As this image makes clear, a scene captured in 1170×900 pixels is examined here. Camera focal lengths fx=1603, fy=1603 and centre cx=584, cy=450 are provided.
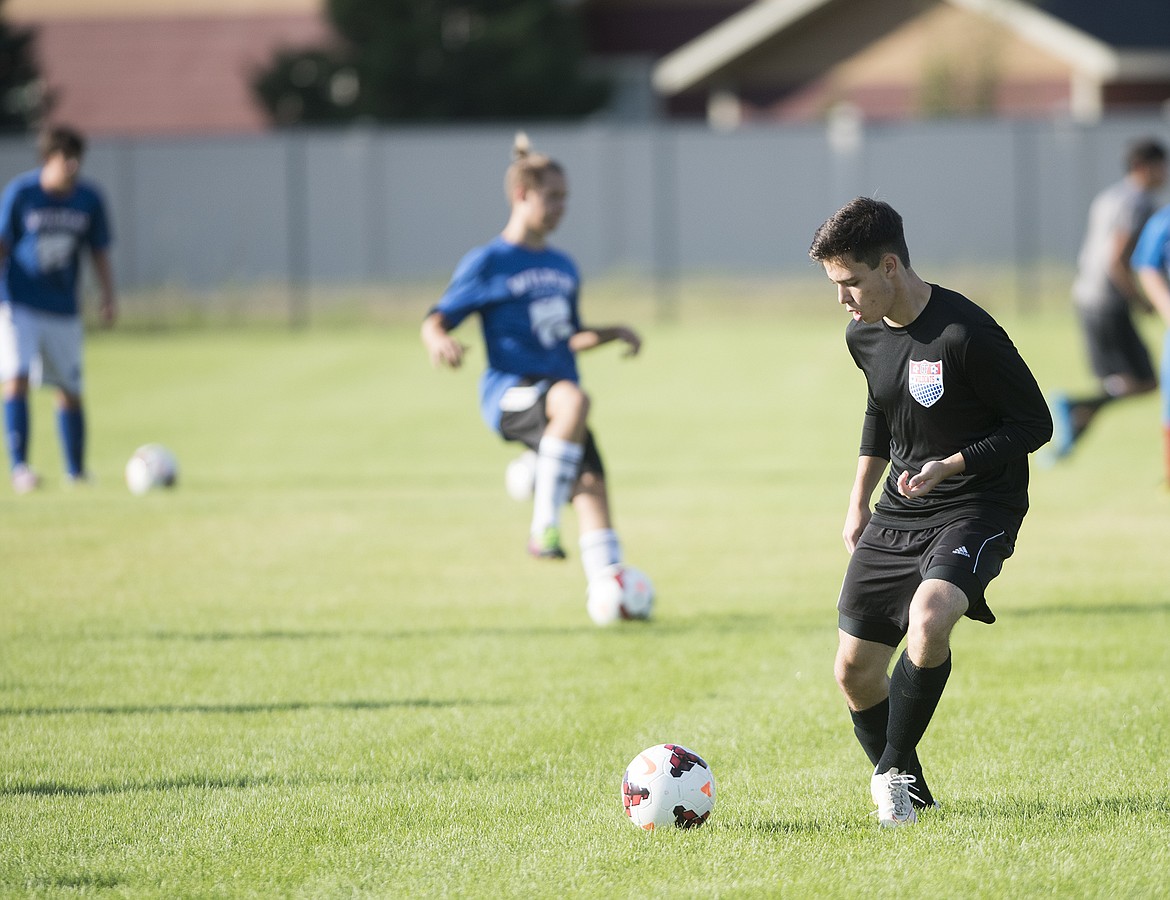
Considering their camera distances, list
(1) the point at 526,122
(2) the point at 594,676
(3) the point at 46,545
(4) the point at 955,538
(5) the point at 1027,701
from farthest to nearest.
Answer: (1) the point at 526,122 → (3) the point at 46,545 → (2) the point at 594,676 → (5) the point at 1027,701 → (4) the point at 955,538

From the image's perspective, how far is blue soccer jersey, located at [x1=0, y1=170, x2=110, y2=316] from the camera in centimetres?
1109

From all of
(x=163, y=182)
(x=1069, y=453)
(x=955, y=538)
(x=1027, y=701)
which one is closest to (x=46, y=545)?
(x=1027, y=701)

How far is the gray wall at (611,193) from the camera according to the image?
80.5 ft

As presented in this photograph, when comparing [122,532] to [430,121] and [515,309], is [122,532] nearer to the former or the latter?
[515,309]

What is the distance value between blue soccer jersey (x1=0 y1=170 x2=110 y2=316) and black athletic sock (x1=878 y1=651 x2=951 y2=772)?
8.42m

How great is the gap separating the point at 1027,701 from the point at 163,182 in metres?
21.2

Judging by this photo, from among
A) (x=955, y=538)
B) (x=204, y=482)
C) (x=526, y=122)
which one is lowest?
(x=204, y=482)

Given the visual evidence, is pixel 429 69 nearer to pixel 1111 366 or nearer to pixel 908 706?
pixel 1111 366

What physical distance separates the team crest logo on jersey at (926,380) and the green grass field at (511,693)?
1.15 metres

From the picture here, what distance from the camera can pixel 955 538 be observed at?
4281mm

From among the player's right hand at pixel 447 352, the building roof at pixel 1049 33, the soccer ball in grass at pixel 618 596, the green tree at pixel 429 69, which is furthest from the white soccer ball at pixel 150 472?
the building roof at pixel 1049 33

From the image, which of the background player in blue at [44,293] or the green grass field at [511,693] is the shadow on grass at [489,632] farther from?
the background player in blue at [44,293]

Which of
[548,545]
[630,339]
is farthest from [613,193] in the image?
[548,545]

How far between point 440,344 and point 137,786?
9.26 feet
